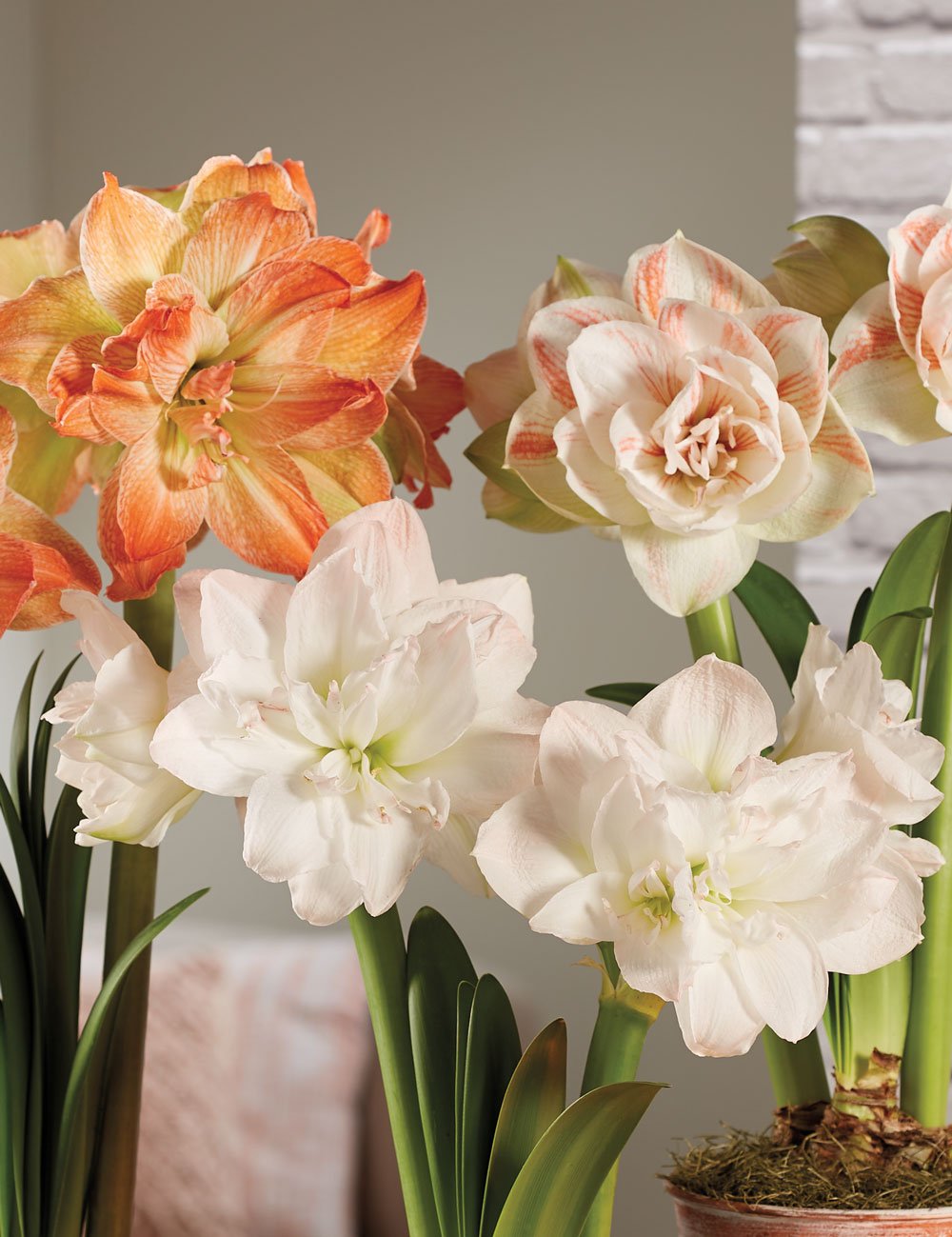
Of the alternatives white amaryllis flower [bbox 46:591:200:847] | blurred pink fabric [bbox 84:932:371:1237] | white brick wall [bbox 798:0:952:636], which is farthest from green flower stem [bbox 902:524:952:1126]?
blurred pink fabric [bbox 84:932:371:1237]

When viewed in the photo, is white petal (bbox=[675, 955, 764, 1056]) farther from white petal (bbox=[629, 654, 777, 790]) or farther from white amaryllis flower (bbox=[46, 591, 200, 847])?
Result: white amaryllis flower (bbox=[46, 591, 200, 847])

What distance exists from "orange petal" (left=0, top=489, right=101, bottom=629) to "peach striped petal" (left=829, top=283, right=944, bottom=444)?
30cm

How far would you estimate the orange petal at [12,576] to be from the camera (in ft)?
1.40

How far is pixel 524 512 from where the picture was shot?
0.50 metres

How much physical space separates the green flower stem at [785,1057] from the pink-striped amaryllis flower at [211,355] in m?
0.17

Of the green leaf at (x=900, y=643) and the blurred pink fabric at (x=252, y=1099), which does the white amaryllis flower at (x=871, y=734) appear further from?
the blurred pink fabric at (x=252, y=1099)

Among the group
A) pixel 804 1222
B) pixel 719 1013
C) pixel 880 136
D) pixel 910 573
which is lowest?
pixel 804 1222

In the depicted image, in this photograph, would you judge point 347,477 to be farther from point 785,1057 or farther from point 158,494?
point 785,1057

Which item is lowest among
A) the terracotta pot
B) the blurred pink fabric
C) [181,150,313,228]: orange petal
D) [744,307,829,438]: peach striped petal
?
the blurred pink fabric

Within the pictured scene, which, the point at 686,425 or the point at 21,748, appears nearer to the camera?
the point at 686,425

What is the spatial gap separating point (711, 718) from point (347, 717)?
121 mm

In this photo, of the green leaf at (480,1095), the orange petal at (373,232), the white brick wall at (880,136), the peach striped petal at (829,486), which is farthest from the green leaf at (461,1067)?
the white brick wall at (880,136)

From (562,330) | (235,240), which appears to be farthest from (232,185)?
(562,330)

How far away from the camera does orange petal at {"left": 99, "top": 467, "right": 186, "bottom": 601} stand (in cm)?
43
